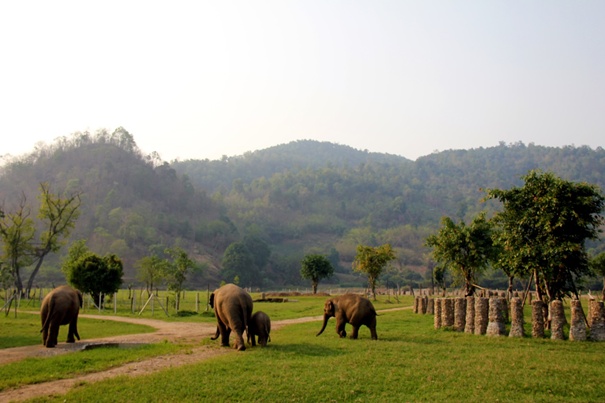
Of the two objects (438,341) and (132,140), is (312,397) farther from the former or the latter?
(132,140)

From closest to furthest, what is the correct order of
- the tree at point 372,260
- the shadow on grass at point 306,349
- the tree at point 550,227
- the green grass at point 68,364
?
the green grass at point 68,364 < the shadow on grass at point 306,349 < the tree at point 550,227 < the tree at point 372,260

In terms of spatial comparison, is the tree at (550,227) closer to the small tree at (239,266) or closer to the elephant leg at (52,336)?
the elephant leg at (52,336)

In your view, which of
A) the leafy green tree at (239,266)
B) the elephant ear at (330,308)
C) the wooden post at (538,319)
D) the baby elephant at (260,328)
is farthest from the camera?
the leafy green tree at (239,266)

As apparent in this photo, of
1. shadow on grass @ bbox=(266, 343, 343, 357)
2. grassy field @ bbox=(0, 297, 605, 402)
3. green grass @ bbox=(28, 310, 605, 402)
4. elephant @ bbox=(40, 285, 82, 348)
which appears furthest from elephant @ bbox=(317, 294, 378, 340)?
elephant @ bbox=(40, 285, 82, 348)

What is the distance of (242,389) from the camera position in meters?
12.0

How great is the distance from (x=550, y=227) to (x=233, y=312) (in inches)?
605

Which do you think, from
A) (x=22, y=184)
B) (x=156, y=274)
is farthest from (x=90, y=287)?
(x=22, y=184)

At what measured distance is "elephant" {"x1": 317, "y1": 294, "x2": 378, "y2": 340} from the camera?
20.8 meters

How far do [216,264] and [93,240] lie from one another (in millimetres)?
31782

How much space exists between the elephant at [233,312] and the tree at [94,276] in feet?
87.9

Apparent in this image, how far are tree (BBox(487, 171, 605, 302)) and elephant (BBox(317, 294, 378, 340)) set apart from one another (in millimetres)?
8698

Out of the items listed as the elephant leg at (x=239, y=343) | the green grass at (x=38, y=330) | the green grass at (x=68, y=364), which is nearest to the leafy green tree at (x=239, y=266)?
the green grass at (x=38, y=330)

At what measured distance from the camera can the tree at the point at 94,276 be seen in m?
42.5

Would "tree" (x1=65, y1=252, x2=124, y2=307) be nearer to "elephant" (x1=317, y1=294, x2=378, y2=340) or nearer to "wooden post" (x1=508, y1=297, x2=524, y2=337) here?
"elephant" (x1=317, y1=294, x2=378, y2=340)
